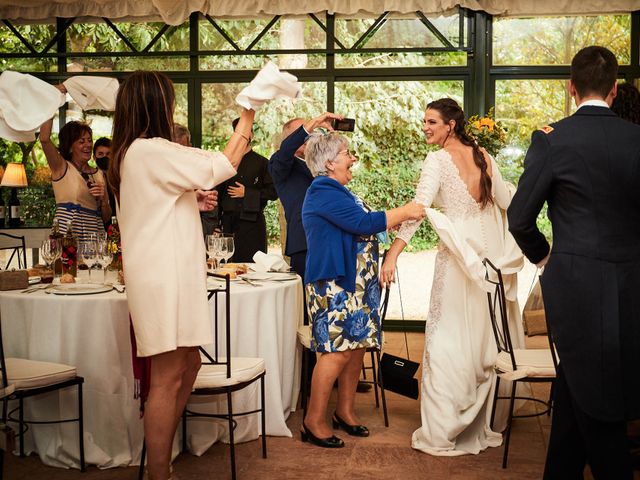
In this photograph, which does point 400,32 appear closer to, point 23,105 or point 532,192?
point 23,105

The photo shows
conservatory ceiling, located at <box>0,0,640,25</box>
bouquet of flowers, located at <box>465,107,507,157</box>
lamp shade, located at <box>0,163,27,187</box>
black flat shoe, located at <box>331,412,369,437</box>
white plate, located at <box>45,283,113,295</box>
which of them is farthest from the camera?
lamp shade, located at <box>0,163,27,187</box>

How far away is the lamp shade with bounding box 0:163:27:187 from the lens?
760 centimetres

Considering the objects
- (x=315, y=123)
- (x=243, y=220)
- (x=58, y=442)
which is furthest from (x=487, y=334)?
(x=243, y=220)

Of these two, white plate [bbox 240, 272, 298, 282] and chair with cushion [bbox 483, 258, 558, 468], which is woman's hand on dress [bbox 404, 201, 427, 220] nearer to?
chair with cushion [bbox 483, 258, 558, 468]

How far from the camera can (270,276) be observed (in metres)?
4.43

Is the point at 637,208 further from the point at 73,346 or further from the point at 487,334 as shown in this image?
the point at 73,346

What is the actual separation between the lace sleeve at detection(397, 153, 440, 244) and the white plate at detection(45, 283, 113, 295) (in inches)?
57.8

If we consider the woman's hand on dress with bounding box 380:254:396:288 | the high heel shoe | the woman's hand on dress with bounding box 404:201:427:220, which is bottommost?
the high heel shoe

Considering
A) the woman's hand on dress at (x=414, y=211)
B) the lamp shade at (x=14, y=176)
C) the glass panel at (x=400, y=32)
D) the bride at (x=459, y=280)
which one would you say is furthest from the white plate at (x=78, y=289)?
the glass panel at (x=400, y=32)

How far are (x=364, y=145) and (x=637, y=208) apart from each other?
5.40 metres

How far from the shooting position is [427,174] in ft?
13.9

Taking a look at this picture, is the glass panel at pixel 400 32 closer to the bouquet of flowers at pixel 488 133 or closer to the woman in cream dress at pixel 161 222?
the bouquet of flowers at pixel 488 133

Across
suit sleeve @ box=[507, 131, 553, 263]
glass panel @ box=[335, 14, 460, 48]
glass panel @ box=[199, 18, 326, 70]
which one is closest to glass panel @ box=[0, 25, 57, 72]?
glass panel @ box=[199, 18, 326, 70]

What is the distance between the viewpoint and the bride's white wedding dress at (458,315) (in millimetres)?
4129
